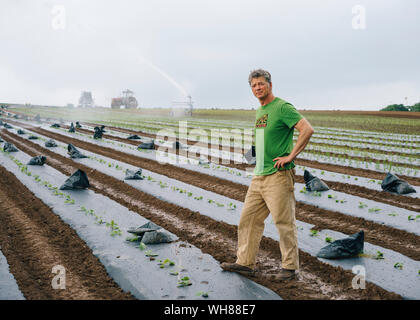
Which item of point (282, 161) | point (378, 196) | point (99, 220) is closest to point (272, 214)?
point (282, 161)

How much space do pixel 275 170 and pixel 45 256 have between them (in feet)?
10.5

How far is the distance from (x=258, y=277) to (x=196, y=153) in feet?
32.5

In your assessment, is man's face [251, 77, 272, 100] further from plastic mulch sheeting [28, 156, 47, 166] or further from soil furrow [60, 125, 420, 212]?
plastic mulch sheeting [28, 156, 47, 166]

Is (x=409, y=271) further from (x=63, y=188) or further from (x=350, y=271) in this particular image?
(x=63, y=188)

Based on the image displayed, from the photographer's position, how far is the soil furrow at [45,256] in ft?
13.0

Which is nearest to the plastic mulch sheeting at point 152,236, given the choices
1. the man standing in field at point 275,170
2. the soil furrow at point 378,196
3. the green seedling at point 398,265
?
the man standing in field at point 275,170

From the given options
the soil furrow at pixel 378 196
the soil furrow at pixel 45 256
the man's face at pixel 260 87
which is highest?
the man's face at pixel 260 87

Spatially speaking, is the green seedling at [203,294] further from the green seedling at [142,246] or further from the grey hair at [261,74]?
the grey hair at [261,74]

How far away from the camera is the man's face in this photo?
12.4 feet

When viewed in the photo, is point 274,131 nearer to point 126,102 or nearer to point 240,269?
point 240,269

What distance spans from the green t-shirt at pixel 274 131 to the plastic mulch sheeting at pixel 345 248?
143cm

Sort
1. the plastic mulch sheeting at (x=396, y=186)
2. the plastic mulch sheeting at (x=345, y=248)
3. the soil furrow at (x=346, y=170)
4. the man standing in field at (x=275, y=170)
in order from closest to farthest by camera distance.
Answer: the man standing in field at (x=275, y=170), the plastic mulch sheeting at (x=345, y=248), the plastic mulch sheeting at (x=396, y=186), the soil furrow at (x=346, y=170)
